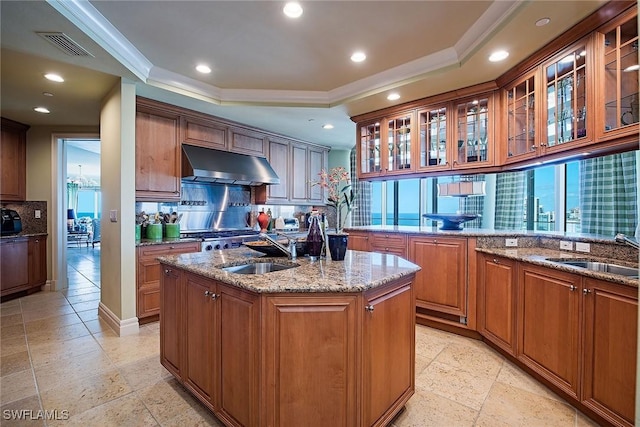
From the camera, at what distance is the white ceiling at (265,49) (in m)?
2.19

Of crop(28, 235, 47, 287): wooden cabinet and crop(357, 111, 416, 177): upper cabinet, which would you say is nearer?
crop(357, 111, 416, 177): upper cabinet

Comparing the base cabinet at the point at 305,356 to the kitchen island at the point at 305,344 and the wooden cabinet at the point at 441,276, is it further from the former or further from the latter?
the wooden cabinet at the point at 441,276

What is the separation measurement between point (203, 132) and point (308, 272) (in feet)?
10.9

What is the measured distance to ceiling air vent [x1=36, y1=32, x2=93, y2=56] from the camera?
2281 millimetres

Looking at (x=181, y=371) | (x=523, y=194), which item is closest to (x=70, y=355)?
(x=181, y=371)

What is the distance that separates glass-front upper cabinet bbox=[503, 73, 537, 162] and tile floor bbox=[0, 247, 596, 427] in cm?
190

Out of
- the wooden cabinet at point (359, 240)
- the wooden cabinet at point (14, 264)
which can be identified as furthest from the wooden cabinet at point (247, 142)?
the wooden cabinet at point (14, 264)

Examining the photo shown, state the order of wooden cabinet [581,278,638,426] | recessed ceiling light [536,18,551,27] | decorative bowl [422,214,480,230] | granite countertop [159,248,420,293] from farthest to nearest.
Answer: decorative bowl [422,214,480,230], recessed ceiling light [536,18,551,27], wooden cabinet [581,278,638,426], granite countertop [159,248,420,293]

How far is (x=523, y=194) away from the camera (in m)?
4.50

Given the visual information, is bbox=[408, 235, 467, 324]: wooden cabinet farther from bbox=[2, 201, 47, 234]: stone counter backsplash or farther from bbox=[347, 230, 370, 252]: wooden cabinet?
bbox=[2, 201, 47, 234]: stone counter backsplash

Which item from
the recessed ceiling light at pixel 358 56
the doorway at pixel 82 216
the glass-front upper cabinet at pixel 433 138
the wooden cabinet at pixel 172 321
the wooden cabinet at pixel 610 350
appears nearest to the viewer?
the wooden cabinet at pixel 610 350

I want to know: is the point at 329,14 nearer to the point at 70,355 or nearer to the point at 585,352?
the point at 585,352

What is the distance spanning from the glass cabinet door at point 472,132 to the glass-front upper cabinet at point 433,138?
0.46 feet

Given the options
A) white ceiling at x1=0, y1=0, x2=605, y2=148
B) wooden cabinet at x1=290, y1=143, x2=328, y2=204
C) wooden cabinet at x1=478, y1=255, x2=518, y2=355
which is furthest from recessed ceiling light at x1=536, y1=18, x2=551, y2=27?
wooden cabinet at x1=290, y1=143, x2=328, y2=204
